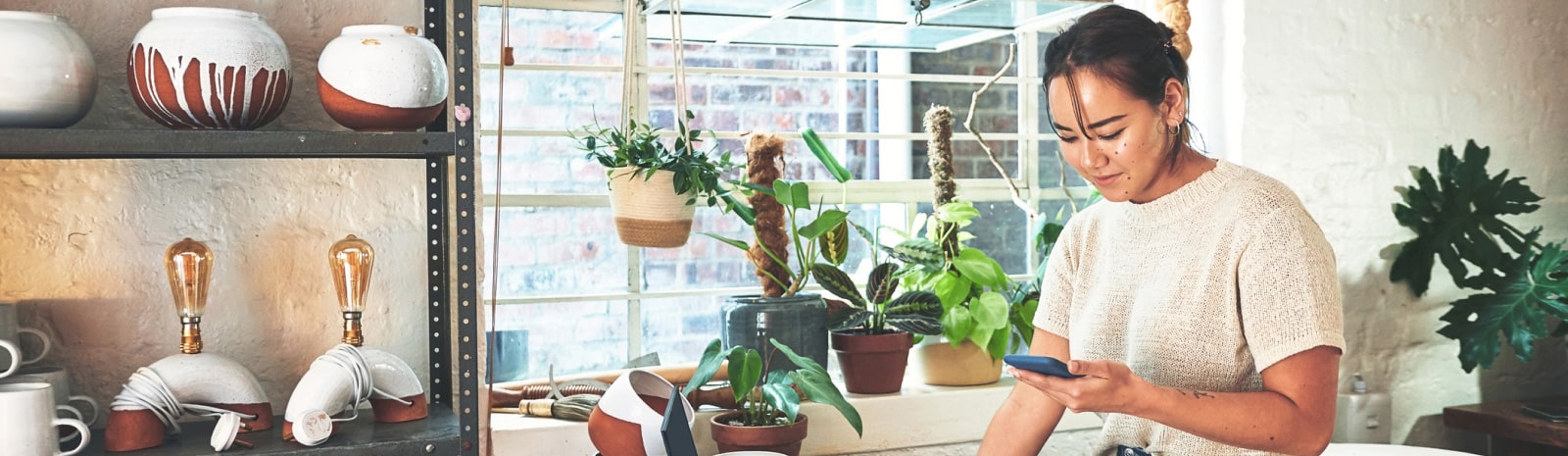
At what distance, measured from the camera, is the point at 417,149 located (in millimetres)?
1586

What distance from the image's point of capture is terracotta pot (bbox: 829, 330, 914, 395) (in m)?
2.41

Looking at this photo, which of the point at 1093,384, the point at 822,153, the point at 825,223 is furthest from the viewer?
the point at 822,153

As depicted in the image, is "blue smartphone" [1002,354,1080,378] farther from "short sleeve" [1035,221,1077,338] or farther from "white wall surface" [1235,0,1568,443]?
"white wall surface" [1235,0,1568,443]

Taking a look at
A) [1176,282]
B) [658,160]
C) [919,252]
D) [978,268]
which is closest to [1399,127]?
[978,268]

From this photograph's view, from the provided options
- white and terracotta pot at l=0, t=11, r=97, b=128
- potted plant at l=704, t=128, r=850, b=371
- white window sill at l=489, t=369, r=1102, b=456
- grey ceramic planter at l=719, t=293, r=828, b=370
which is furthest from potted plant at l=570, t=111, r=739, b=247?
white and terracotta pot at l=0, t=11, r=97, b=128

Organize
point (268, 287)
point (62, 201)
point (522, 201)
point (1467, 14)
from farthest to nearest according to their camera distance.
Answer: point (1467, 14) → point (522, 201) → point (268, 287) → point (62, 201)

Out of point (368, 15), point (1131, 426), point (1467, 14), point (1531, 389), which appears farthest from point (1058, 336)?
point (1531, 389)

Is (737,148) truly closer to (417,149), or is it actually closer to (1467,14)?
(417,149)

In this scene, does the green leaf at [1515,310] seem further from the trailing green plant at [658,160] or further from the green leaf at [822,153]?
the trailing green plant at [658,160]

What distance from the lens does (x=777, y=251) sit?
236cm

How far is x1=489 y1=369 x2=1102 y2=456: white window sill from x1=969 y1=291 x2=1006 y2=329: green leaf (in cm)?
16

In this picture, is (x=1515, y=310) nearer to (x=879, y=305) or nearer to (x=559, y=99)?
(x=879, y=305)

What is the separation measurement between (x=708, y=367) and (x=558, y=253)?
2.10 feet

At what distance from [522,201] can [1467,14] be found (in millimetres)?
2212
